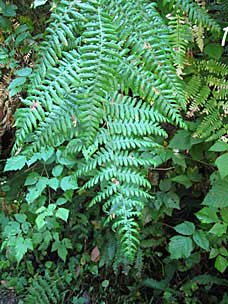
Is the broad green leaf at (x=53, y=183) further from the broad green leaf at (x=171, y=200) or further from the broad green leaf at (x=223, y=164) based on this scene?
→ the broad green leaf at (x=223, y=164)

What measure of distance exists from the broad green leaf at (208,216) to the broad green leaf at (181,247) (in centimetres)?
14

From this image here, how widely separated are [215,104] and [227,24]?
0.24 meters

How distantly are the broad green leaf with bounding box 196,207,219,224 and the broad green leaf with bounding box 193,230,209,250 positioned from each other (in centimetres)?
12

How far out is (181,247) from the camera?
4.84 feet

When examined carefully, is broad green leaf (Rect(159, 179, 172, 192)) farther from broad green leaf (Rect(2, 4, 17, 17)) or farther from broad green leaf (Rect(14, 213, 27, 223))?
broad green leaf (Rect(2, 4, 17, 17))

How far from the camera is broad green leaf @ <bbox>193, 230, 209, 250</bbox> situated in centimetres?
145

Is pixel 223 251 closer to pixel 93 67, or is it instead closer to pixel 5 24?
pixel 93 67

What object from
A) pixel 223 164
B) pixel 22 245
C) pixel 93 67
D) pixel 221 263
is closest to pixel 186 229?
pixel 221 263

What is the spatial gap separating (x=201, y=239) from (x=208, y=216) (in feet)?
0.42

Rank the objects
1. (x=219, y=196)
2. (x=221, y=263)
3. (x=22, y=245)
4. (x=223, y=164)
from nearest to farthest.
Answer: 1. (x=223, y=164)
2. (x=219, y=196)
3. (x=221, y=263)
4. (x=22, y=245)

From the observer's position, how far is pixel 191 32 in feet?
3.41

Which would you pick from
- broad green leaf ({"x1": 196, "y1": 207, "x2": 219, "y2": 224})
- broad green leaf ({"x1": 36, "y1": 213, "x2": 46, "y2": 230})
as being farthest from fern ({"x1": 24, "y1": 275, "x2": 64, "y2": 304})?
broad green leaf ({"x1": 196, "y1": 207, "x2": 219, "y2": 224})

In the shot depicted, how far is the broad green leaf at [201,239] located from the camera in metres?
1.45

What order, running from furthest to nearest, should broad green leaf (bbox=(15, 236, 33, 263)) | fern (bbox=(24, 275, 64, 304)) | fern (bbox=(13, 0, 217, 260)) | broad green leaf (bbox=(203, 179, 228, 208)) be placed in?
fern (bbox=(24, 275, 64, 304))
broad green leaf (bbox=(15, 236, 33, 263))
broad green leaf (bbox=(203, 179, 228, 208))
fern (bbox=(13, 0, 217, 260))
